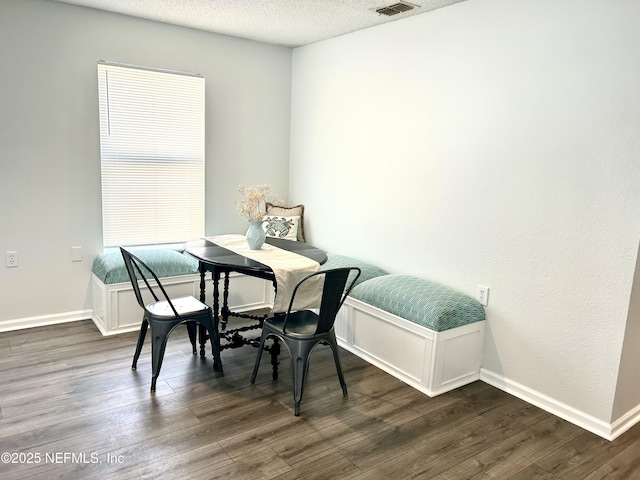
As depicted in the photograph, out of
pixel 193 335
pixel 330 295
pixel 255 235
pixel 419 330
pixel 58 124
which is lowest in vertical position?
pixel 193 335

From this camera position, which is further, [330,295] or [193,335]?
[193,335]

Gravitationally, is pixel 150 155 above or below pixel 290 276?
above

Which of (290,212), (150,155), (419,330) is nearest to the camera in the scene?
(419,330)

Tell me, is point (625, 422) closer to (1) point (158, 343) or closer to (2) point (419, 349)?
(2) point (419, 349)

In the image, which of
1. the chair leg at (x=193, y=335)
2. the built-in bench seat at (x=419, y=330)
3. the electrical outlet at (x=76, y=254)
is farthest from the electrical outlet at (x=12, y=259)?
the built-in bench seat at (x=419, y=330)

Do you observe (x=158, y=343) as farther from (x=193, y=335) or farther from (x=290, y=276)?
(x=290, y=276)

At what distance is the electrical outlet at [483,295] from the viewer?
3021mm

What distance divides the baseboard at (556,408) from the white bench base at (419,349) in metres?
0.14

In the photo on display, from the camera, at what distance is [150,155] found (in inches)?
158

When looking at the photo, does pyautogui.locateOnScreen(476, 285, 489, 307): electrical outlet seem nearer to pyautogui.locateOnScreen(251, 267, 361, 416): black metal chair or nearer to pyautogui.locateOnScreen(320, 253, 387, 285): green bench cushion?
pyautogui.locateOnScreen(320, 253, 387, 285): green bench cushion

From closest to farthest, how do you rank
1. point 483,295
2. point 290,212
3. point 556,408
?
point 556,408, point 483,295, point 290,212

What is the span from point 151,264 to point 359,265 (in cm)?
161

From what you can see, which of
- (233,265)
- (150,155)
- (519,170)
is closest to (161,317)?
(233,265)

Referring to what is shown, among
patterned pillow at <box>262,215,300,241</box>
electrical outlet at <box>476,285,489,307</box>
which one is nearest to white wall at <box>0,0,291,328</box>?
patterned pillow at <box>262,215,300,241</box>
